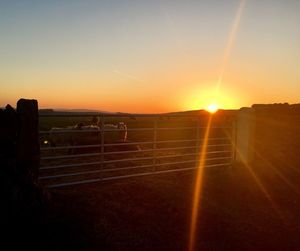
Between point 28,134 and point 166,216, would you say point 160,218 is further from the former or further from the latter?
point 28,134

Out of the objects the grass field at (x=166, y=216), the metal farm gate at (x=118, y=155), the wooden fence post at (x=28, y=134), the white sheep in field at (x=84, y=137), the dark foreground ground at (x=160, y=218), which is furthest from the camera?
the white sheep in field at (x=84, y=137)

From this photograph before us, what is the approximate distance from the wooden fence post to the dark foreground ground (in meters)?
0.64

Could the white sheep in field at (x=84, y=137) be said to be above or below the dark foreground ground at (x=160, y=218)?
above

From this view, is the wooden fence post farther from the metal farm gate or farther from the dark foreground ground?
the dark foreground ground

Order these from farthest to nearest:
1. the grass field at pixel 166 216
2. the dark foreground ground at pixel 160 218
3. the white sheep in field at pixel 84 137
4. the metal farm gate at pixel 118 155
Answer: the white sheep in field at pixel 84 137 → the metal farm gate at pixel 118 155 → the grass field at pixel 166 216 → the dark foreground ground at pixel 160 218

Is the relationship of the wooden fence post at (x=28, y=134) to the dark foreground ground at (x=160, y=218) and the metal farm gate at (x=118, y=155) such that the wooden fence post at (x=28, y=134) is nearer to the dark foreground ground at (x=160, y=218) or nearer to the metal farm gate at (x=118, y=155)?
the metal farm gate at (x=118, y=155)

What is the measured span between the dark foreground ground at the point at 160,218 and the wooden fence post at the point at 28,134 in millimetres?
639

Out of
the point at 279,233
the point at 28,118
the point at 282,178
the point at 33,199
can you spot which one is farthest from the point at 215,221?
the point at 282,178

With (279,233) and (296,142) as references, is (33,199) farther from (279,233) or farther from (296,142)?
(296,142)

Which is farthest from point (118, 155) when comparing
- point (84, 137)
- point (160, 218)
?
point (160, 218)

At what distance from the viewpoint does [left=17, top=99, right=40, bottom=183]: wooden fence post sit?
649cm

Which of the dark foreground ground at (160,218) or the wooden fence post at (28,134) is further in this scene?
the wooden fence post at (28,134)

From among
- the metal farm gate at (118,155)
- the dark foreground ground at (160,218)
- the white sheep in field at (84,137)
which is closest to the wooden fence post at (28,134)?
the metal farm gate at (118,155)

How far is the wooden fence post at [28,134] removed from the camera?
21.3ft
